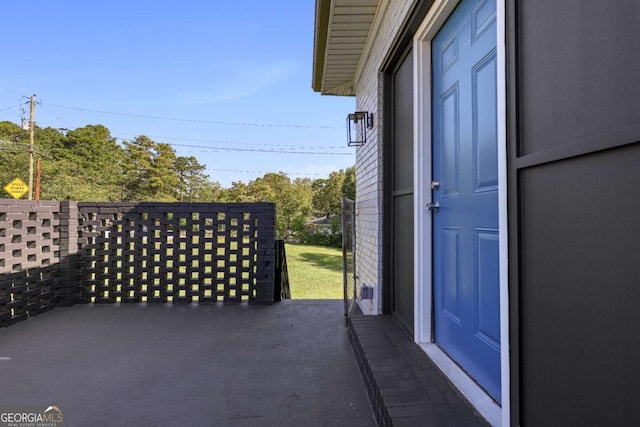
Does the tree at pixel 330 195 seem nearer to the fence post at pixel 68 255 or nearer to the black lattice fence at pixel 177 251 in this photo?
the black lattice fence at pixel 177 251

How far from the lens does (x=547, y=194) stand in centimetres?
94

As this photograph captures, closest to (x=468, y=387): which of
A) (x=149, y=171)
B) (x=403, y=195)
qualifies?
(x=403, y=195)

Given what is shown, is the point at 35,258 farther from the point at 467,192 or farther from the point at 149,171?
the point at 149,171

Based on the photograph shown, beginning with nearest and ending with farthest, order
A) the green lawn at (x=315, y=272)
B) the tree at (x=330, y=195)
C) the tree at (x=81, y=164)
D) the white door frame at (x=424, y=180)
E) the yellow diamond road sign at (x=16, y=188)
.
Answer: the white door frame at (x=424, y=180) < the green lawn at (x=315, y=272) < the yellow diamond road sign at (x=16, y=188) < the tree at (x=81, y=164) < the tree at (x=330, y=195)

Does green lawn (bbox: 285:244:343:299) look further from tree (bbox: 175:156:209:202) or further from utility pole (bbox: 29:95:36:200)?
utility pole (bbox: 29:95:36:200)

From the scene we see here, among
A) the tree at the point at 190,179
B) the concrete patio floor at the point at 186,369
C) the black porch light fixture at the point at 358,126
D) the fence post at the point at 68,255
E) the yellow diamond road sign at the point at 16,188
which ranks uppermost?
the tree at the point at 190,179

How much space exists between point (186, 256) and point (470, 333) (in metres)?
3.24

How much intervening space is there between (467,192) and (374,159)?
1508 mm

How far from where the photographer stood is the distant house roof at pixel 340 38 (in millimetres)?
2867

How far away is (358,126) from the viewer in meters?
3.82

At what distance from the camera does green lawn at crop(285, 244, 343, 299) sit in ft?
25.1

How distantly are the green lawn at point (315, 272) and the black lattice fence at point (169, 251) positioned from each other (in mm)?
3522

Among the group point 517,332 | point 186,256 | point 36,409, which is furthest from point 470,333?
point 186,256

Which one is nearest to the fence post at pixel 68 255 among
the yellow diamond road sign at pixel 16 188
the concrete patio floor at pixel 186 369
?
the concrete patio floor at pixel 186 369
